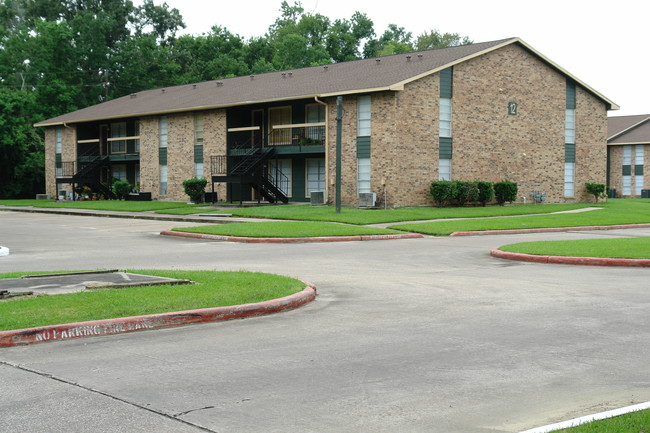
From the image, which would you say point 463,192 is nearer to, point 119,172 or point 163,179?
point 163,179

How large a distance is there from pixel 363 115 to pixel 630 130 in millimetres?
37910

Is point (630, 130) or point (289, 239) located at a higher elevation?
point (630, 130)

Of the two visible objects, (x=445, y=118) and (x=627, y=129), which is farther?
(x=627, y=129)

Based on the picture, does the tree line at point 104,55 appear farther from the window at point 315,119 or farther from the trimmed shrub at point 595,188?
the trimmed shrub at point 595,188

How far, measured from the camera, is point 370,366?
7.00m

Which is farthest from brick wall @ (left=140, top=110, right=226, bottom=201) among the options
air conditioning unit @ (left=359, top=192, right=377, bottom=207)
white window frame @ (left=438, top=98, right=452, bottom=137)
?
white window frame @ (left=438, top=98, right=452, bottom=137)

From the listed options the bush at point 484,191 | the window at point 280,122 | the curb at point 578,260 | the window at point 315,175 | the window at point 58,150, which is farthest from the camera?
the window at point 58,150

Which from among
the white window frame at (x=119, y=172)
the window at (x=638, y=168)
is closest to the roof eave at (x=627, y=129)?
the window at (x=638, y=168)

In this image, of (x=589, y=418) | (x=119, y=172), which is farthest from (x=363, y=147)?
(x=589, y=418)

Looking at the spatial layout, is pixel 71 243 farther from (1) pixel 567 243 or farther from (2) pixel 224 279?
(1) pixel 567 243

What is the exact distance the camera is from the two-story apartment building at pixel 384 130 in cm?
3616

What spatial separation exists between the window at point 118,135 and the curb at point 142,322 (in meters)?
43.4

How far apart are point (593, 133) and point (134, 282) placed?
39.2 m

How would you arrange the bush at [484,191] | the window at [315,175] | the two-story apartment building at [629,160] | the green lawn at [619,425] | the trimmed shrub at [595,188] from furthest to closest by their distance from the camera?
1. the two-story apartment building at [629,160]
2. the trimmed shrub at [595,188]
3. the window at [315,175]
4. the bush at [484,191]
5. the green lawn at [619,425]
